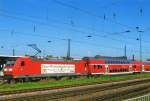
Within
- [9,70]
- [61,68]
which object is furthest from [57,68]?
[9,70]

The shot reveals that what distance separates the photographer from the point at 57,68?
4966cm

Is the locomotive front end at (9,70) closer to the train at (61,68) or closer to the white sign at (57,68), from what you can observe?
the train at (61,68)

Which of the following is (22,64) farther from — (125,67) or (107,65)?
(125,67)

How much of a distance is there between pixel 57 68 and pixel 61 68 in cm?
108

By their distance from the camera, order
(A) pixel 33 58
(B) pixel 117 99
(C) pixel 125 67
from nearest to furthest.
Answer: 1. (B) pixel 117 99
2. (A) pixel 33 58
3. (C) pixel 125 67

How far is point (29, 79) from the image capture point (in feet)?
145

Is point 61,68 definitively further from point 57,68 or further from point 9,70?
point 9,70

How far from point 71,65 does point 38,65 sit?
28.8 feet

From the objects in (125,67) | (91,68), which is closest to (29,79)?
(91,68)

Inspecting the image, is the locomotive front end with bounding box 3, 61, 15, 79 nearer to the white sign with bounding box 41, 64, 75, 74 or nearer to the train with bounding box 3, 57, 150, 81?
the train with bounding box 3, 57, 150, 81

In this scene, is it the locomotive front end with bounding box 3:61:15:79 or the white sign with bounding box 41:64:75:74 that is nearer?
the locomotive front end with bounding box 3:61:15:79

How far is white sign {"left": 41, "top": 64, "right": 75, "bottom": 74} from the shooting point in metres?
47.1

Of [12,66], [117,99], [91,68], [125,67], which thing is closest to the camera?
[117,99]

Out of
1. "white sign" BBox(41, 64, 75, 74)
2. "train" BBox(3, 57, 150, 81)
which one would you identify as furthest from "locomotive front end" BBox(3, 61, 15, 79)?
"white sign" BBox(41, 64, 75, 74)
